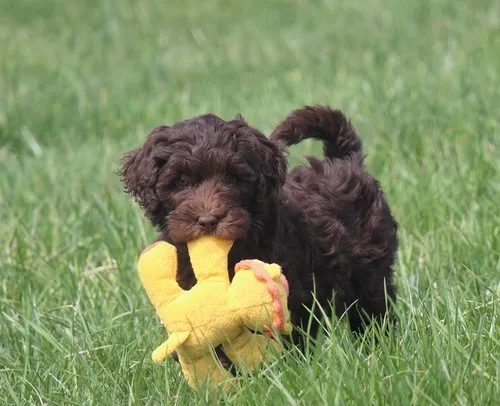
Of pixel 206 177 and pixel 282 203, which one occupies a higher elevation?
pixel 206 177

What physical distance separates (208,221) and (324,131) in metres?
1.53

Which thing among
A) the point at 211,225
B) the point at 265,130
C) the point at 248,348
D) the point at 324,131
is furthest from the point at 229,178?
the point at 265,130

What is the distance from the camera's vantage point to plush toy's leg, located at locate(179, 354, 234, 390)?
371cm

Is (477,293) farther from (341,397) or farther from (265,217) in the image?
(341,397)

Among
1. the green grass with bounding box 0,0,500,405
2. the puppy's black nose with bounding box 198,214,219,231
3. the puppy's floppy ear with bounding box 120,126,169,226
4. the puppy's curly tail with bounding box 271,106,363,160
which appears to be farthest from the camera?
the puppy's curly tail with bounding box 271,106,363,160

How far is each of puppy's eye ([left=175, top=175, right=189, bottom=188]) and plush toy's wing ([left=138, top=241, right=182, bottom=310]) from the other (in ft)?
0.89

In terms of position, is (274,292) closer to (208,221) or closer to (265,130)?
(208,221)

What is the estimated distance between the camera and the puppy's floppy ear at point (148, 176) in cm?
404

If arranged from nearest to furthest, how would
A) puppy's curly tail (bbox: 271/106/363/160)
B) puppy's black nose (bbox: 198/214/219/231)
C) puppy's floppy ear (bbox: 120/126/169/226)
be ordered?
puppy's black nose (bbox: 198/214/219/231), puppy's floppy ear (bbox: 120/126/169/226), puppy's curly tail (bbox: 271/106/363/160)

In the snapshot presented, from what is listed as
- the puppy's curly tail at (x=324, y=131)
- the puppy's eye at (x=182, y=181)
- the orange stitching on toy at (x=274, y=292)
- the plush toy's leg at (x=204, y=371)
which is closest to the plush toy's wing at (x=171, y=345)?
the plush toy's leg at (x=204, y=371)

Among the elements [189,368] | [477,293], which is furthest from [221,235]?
[477,293]

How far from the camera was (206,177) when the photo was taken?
389cm

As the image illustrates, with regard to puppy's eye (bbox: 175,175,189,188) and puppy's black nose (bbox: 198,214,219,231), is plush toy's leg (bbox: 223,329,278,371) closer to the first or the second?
puppy's black nose (bbox: 198,214,219,231)

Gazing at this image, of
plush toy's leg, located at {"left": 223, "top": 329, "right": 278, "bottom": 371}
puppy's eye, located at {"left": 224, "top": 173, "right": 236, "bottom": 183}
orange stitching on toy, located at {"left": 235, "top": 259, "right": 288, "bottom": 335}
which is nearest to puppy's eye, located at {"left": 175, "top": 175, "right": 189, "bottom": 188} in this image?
puppy's eye, located at {"left": 224, "top": 173, "right": 236, "bottom": 183}
